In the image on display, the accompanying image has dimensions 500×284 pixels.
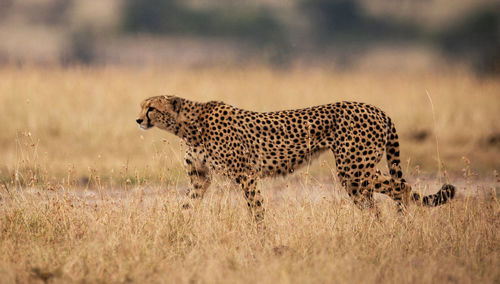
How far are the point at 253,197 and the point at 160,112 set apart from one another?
→ 905 mm

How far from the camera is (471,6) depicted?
36.6 m

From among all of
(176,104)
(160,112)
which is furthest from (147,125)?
(176,104)

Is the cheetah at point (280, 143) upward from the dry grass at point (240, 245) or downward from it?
upward

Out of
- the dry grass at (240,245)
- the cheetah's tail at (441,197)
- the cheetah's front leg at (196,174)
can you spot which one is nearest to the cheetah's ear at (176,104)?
the cheetah's front leg at (196,174)

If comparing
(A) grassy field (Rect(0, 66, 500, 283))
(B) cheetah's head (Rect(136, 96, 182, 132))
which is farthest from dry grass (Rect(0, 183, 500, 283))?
(B) cheetah's head (Rect(136, 96, 182, 132))

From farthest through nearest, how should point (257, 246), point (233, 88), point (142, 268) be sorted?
point (233, 88)
point (257, 246)
point (142, 268)

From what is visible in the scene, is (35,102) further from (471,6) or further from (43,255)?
(471,6)

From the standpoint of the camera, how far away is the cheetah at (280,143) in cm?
508

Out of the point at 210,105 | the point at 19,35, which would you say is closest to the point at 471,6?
the point at 19,35

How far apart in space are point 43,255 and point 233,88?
8.55m

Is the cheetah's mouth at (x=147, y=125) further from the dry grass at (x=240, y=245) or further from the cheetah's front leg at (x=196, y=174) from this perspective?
the dry grass at (x=240, y=245)

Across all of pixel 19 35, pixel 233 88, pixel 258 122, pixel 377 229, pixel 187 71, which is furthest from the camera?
pixel 19 35

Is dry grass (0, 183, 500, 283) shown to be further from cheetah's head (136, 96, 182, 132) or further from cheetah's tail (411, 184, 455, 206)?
cheetah's head (136, 96, 182, 132)

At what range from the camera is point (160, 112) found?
17.1ft
